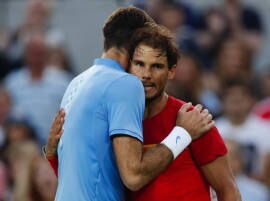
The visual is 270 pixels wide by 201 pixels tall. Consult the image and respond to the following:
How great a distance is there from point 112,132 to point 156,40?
60 centimetres

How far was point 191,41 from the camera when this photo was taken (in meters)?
11.1

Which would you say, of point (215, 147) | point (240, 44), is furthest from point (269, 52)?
point (215, 147)

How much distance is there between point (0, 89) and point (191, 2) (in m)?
2.53

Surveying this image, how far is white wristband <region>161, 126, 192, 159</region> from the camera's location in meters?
5.60

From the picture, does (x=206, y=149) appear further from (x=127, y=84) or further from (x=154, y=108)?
(x=127, y=84)

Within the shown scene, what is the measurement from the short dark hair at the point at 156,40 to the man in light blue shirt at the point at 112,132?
0.04m

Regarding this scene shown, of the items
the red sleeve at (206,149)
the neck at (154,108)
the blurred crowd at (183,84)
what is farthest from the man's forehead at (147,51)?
the blurred crowd at (183,84)

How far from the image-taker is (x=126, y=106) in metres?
5.47

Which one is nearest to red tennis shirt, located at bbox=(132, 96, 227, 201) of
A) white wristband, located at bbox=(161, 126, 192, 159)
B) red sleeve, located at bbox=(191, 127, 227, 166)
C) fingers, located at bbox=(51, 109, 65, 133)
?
red sleeve, located at bbox=(191, 127, 227, 166)

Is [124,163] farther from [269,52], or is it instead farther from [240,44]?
[269,52]

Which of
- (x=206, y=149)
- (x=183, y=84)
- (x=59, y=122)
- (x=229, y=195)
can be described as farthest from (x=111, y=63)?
(x=183, y=84)

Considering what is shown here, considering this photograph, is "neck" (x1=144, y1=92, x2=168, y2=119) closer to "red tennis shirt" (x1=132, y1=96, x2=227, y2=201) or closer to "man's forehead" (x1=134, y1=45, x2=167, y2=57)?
"red tennis shirt" (x1=132, y1=96, x2=227, y2=201)

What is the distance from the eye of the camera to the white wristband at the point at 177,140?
5602 mm

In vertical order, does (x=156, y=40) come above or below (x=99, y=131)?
above
